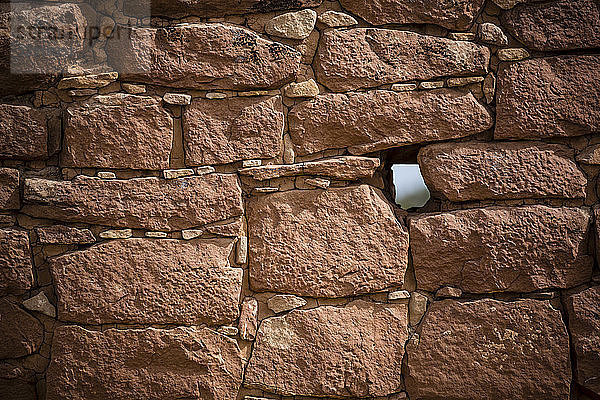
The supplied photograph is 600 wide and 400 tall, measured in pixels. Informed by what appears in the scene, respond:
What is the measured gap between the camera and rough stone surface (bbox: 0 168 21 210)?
91.5 inches

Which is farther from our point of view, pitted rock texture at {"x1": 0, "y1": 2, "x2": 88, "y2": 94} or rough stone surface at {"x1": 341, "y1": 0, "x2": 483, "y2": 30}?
rough stone surface at {"x1": 341, "y1": 0, "x2": 483, "y2": 30}

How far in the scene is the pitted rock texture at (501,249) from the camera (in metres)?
2.40

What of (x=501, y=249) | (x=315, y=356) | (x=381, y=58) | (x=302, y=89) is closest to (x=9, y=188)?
(x=302, y=89)

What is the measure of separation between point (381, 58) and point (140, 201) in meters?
1.14

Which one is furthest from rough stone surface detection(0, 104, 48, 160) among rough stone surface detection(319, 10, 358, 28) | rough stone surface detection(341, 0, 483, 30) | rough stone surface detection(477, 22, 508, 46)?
rough stone surface detection(477, 22, 508, 46)

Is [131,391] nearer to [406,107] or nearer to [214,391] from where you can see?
[214,391]

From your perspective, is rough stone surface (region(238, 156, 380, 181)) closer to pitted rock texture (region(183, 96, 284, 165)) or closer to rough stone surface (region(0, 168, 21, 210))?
pitted rock texture (region(183, 96, 284, 165))

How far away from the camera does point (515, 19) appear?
2.43 metres

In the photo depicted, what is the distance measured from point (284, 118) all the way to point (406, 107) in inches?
19.8

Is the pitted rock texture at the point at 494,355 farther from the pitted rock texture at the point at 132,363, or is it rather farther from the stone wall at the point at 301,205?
the pitted rock texture at the point at 132,363

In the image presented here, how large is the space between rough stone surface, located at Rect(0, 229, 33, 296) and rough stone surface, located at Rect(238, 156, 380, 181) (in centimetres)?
91

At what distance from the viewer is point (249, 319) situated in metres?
2.38

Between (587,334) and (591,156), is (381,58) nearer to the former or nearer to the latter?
(591,156)

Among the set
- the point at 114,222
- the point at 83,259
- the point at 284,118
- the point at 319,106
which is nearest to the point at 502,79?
the point at 319,106
